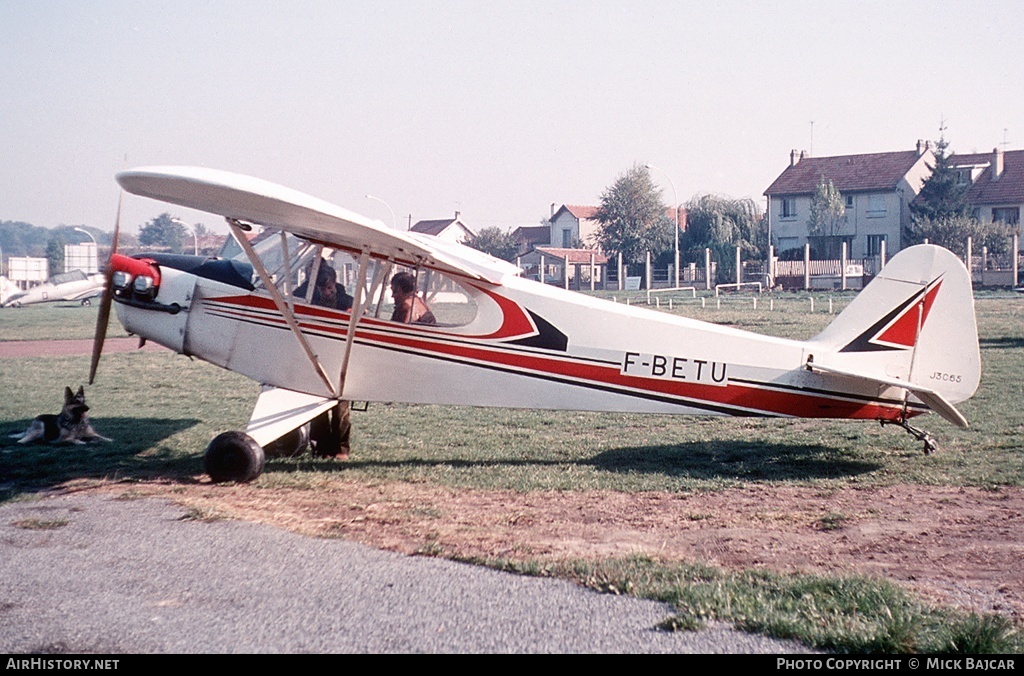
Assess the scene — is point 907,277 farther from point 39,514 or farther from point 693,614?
point 39,514

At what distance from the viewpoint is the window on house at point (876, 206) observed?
67000 millimetres

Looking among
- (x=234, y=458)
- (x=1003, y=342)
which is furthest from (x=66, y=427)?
(x=1003, y=342)

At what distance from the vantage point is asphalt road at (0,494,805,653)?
13.7ft

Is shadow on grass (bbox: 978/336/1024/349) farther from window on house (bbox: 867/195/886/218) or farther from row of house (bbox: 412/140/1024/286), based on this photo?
window on house (bbox: 867/195/886/218)

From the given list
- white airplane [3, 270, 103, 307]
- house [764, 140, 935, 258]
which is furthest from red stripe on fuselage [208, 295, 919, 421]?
house [764, 140, 935, 258]

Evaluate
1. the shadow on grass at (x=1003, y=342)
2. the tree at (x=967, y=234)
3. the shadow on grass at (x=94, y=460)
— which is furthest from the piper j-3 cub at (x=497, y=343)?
the tree at (x=967, y=234)

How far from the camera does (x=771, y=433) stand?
10266 millimetres

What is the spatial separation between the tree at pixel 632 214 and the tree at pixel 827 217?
10902 millimetres

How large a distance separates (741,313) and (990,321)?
725 cm

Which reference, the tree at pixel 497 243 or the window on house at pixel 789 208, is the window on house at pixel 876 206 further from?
the tree at pixel 497 243

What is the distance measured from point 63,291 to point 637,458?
5494 cm

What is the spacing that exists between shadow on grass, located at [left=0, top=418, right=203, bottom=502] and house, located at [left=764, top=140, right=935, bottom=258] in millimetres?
60829

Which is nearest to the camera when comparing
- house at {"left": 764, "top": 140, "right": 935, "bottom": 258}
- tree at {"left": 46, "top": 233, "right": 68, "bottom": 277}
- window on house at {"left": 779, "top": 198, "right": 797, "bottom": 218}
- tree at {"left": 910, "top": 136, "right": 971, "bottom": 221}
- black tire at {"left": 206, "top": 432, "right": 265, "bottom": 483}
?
black tire at {"left": 206, "top": 432, "right": 265, "bottom": 483}
